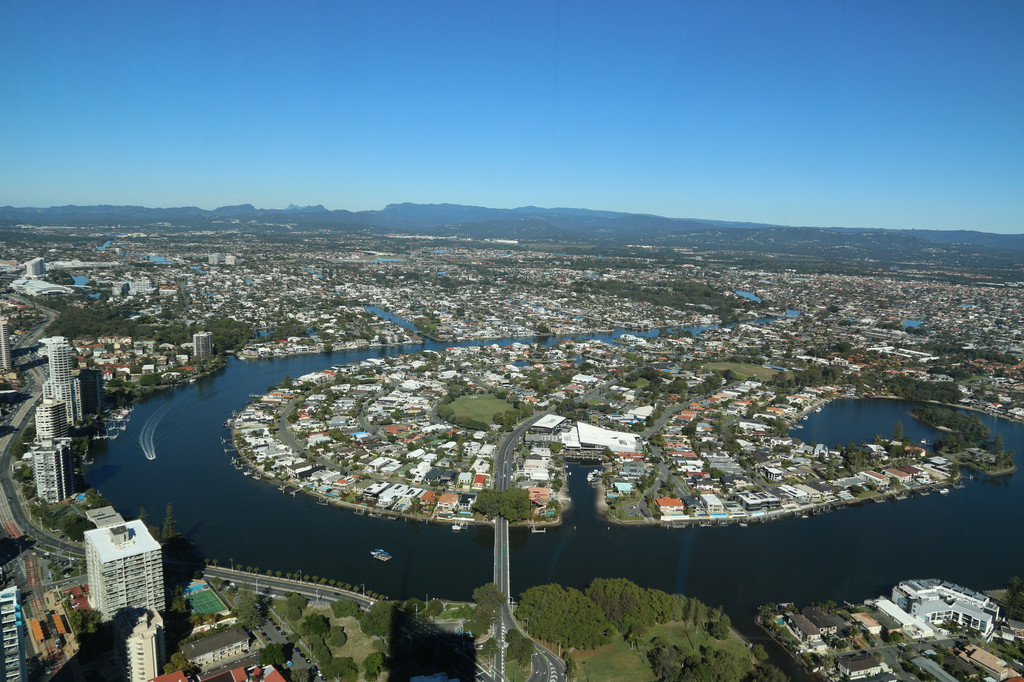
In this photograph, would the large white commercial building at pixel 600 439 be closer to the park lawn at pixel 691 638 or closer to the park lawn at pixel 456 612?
the park lawn at pixel 691 638

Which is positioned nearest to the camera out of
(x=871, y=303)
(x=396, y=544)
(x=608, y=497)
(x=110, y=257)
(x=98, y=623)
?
(x=98, y=623)

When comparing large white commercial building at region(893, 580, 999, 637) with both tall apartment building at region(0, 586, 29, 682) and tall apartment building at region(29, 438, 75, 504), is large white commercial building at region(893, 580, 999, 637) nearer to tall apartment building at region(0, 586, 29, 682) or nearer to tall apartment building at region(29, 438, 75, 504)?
tall apartment building at region(0, 586, 29, 682)

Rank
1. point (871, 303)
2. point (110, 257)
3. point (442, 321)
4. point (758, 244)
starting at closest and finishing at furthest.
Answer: point (442, 321)
point (871, 303)
point (110, 257)
point (758, 244)

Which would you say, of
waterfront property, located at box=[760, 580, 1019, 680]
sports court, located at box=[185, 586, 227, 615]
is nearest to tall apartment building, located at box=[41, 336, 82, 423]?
sports court, located at box=[185, 586, 227, 615]

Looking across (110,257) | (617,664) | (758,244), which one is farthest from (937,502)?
(758,244)

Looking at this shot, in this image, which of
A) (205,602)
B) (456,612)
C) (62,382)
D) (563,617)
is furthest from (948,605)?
(62,382)

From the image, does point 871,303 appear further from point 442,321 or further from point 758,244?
point 758,244

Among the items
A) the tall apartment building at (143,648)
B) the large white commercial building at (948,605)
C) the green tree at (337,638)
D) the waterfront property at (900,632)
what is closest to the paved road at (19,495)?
the tall apartment building at (143,648)
